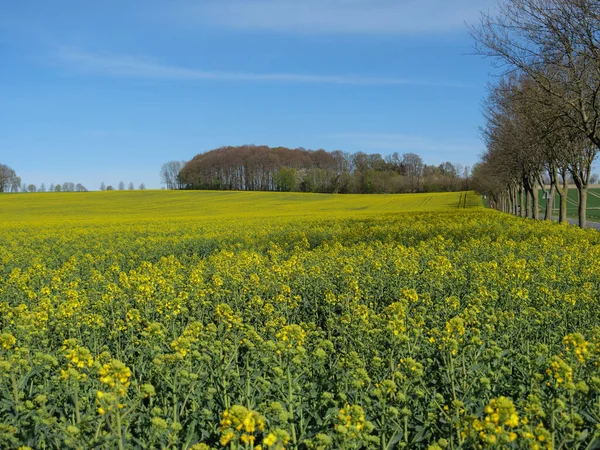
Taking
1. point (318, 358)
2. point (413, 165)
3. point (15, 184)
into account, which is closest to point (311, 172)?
point (413, 165)

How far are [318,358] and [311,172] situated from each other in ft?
380

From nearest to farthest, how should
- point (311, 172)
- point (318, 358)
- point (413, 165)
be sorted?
point (318, 358)
point (311, 172)
point (413, 165)

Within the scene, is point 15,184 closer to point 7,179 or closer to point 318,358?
point 7,179

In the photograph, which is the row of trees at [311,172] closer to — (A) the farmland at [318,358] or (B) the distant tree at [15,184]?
(B) the distant tree at [15,184]

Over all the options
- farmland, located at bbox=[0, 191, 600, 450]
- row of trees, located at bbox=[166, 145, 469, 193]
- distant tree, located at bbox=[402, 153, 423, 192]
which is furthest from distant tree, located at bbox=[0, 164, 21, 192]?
farmland, located at bbox=[0, 191, 600, 450]

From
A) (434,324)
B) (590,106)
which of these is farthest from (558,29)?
(434,324)

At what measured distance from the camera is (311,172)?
11975 centimetres

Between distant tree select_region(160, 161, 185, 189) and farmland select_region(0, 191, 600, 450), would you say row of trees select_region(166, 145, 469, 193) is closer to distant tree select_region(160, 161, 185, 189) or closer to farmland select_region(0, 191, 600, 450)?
distant tree select_region(160, 161, 185, 189)

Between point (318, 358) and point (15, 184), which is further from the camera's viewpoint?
point (15, 184)

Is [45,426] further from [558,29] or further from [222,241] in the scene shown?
[558,29]

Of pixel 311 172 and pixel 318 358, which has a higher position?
pixel 311 172

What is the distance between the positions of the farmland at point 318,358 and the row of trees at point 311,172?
105465 mm

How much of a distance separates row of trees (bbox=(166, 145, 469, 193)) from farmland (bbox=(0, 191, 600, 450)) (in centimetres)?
10547

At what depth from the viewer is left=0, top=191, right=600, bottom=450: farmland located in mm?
3301
